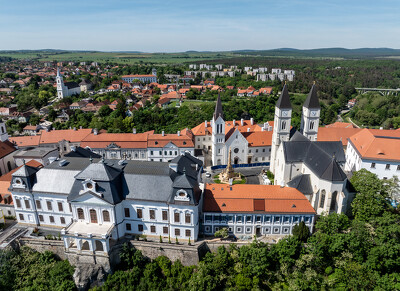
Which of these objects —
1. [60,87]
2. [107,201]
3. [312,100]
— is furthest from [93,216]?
[60,87]

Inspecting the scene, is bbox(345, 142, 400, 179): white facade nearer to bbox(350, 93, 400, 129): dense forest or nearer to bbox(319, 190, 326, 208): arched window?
bbox(319, 190, 326, 208): arched window

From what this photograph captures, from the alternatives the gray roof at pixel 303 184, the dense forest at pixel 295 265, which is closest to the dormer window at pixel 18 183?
the dense forest at pixel 295 265

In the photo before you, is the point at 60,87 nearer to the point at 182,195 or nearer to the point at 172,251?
the point at 182,195

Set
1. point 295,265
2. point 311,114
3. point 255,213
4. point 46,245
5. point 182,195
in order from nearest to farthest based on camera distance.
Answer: point 295,265
point 182,195
point 46,245
point 255,213
point 311,114

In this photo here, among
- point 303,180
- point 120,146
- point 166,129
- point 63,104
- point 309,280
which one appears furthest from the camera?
point 63,104

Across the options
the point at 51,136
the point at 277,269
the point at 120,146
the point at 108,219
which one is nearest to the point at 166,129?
the point at 120,146

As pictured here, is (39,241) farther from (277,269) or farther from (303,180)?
(303,180)

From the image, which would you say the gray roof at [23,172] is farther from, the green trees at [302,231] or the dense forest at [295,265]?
the green trees at [302,231]

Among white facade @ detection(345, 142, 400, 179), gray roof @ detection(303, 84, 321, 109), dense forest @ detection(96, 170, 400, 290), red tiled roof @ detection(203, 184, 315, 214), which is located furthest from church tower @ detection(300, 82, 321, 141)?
dense forest @ detection(96, 170, 400, 290)
